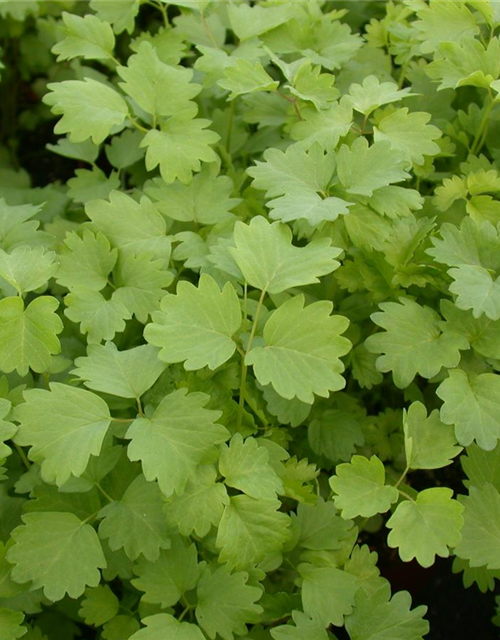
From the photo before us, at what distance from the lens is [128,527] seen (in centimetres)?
95

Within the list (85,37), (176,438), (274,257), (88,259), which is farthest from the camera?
(85,37)

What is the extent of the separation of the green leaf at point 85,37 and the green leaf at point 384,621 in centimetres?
105

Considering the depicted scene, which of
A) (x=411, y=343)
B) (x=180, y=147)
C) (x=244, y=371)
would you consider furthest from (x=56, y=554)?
(x=180, y=147)

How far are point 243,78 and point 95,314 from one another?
0.48 m

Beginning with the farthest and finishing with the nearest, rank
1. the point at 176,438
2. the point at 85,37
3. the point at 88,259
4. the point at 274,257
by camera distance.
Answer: the point at 85,37 → the point at 88,259 → the point at 274,257 → the point at 176,438

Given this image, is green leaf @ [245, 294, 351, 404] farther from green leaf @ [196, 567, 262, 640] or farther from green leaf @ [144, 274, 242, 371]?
green leaf @ [196, 567, 262, 640]

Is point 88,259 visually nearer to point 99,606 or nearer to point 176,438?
point 176,438

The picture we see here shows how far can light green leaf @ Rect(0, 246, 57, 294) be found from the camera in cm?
101

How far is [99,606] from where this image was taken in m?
0.98

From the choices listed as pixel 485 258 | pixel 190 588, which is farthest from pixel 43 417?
pixel 485 258

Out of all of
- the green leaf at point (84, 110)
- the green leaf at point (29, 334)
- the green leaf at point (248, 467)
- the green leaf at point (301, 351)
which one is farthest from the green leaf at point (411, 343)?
the green leaf at point (84, 110)

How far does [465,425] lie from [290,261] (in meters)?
0.32

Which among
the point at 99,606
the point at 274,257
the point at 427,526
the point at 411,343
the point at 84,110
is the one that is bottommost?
the point at 99,606

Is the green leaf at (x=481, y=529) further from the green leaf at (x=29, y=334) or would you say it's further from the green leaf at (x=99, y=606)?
the green leaf at (x=29, y=334)
